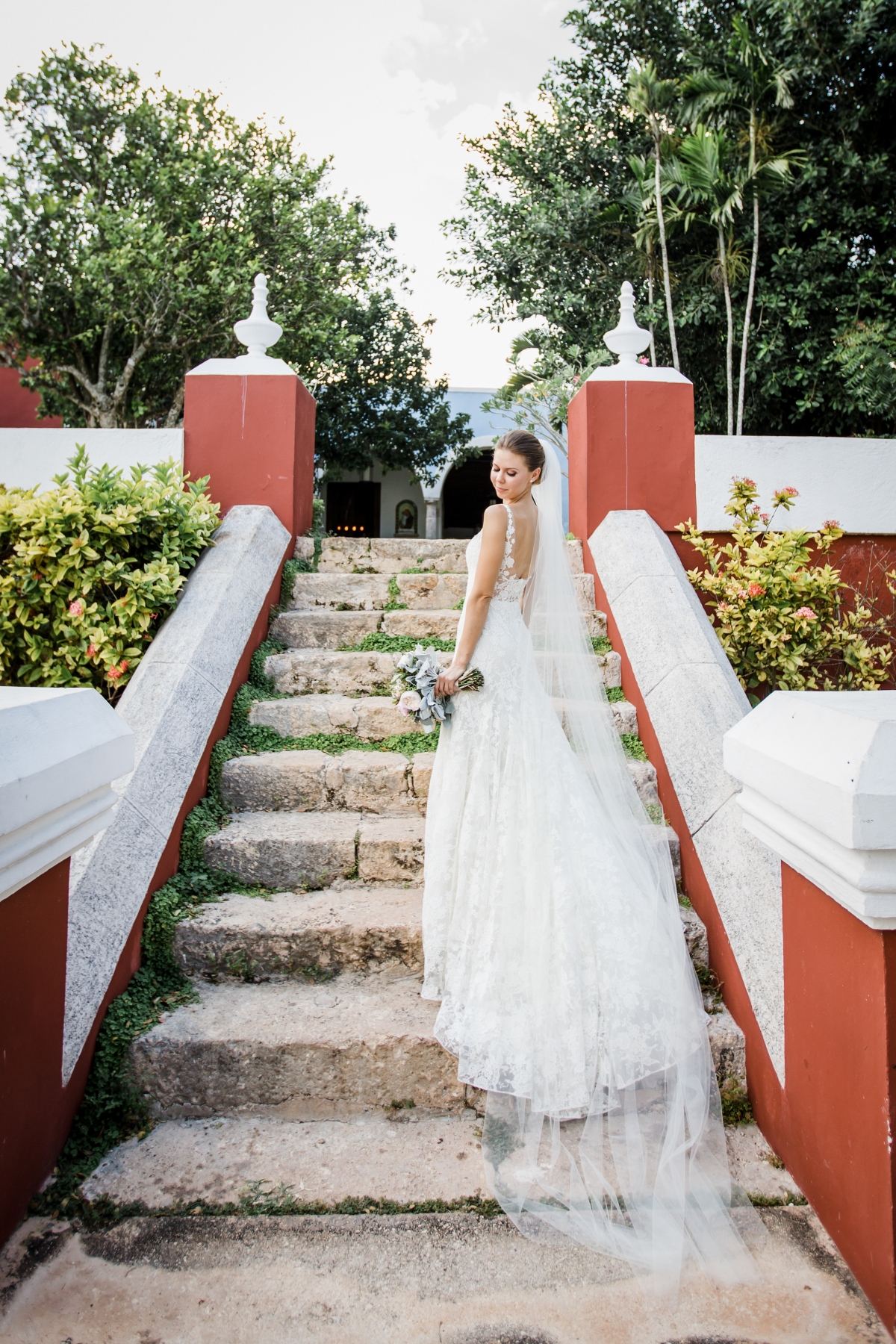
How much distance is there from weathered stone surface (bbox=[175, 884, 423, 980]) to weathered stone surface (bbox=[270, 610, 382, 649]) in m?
1.75

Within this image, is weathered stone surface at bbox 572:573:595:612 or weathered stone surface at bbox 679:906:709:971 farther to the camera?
weathered stone surface at bbox 572:573:595:612

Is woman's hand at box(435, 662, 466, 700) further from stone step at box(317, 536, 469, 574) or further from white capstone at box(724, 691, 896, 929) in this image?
stone step at box(317, 536, 469, 574)

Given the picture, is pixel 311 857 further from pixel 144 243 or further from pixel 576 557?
pixel 144 243

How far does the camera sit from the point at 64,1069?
1831 mm

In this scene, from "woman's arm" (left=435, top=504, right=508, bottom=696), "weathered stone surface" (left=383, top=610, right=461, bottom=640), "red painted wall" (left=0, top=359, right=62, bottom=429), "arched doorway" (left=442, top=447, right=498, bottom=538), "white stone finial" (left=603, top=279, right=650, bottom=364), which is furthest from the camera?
"arched doorway" (left=442, top=447, right=498, bottom=538)

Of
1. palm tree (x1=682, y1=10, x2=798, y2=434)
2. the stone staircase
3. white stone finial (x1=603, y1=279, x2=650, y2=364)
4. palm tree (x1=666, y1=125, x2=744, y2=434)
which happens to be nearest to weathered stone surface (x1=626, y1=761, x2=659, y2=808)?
the stone staircase

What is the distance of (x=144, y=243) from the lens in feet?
33.5

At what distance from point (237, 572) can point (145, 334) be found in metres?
9.35

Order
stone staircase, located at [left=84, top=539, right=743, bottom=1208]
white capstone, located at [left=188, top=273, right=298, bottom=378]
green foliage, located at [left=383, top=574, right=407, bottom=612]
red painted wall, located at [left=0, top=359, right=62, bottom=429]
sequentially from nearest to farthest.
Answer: stone staircase, located at [left=84, top=539, right=743, bottom=1208]
green foliage, located at [left=383, top=574, right=407, bottom=612]
white capstone, located at [left=188, top=273, right=298, bottom=378]
red painted wall, located at [left=0, top=359, right=62, bottom=429]

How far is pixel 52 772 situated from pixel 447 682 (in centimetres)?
119

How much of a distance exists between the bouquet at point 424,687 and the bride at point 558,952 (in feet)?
0.14

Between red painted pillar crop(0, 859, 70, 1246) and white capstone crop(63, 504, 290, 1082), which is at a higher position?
white capstone crop(63, 504, 290, 1082)

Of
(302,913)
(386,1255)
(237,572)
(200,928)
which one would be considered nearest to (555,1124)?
(386,1255)

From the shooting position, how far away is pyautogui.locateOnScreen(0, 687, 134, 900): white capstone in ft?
4.73
